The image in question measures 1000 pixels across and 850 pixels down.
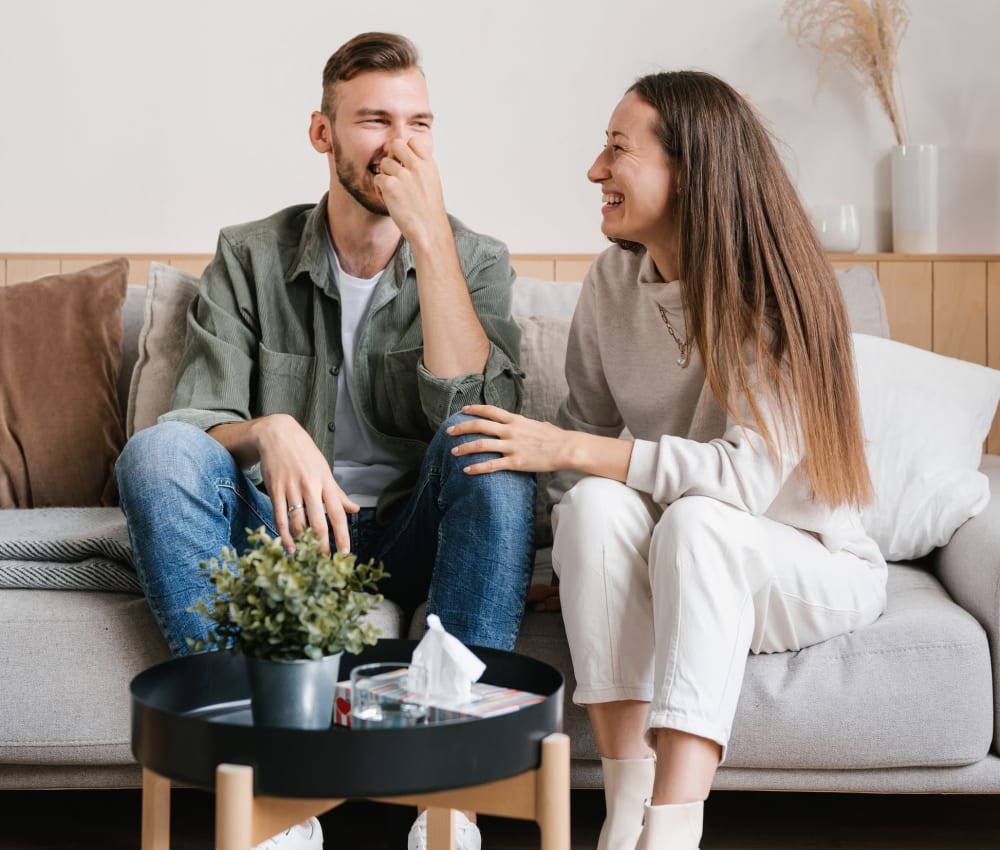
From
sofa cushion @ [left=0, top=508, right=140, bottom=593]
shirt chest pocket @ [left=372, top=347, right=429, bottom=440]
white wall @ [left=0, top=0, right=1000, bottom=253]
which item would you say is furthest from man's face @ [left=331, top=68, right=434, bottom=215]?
white wall @ [left=0, top=0, right=1000, bottom=253]

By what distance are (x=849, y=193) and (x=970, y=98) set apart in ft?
1.14

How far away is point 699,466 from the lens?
144cm

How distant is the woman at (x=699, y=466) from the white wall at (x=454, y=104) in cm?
104

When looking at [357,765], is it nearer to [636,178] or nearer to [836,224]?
[636,178]

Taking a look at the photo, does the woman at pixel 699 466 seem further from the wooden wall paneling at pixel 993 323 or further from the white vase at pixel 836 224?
the wooden wall paneling at pixel 993 323

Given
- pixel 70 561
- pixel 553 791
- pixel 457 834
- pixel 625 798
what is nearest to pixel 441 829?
pixel 457 834

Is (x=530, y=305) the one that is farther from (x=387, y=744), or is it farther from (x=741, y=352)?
(x=387, y=744)

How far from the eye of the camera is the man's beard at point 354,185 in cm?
186

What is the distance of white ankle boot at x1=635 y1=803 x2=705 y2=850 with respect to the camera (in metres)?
1.21

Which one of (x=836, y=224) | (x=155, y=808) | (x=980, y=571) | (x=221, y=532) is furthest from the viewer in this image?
(x=836, y=224)

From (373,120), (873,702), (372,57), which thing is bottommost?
(873,702)

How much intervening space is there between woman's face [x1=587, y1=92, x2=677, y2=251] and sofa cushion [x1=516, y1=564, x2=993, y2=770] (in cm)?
62

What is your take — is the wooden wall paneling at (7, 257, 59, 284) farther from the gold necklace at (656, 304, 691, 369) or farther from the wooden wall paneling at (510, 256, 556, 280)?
the gold necklace at (656, 304, 691, 369)

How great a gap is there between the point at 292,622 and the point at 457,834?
0.51 metres
